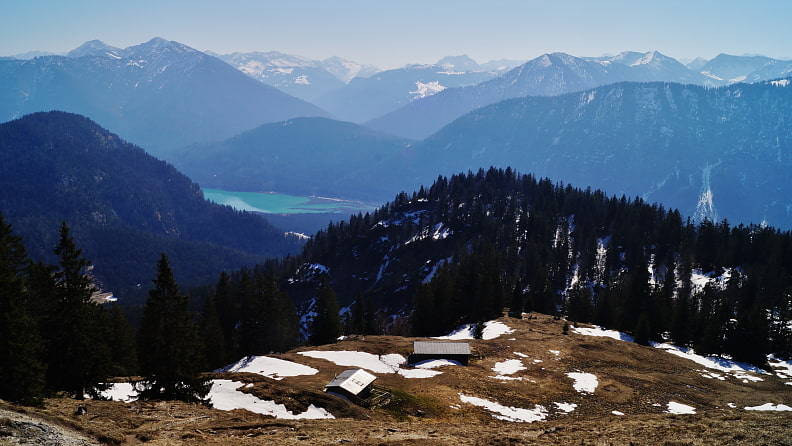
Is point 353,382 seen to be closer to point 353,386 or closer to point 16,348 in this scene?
point 353,386

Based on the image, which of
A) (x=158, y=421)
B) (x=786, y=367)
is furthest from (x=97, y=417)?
(x=786, y=367)

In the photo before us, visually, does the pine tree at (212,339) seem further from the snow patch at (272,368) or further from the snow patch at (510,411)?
the snow patch at (510,411)

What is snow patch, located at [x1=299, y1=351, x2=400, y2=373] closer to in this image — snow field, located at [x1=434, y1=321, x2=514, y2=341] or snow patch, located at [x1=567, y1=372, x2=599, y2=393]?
snow patch, located at [x1=567, y1=372, x2=599, y2=393]

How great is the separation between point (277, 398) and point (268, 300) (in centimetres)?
3769

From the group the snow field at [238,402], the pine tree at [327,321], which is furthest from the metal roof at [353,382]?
the pine tree at [327,321]

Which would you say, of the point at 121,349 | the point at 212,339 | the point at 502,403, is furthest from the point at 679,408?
the point at 121,349

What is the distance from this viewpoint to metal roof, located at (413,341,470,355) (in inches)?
2443

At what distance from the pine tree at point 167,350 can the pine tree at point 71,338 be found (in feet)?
11.3

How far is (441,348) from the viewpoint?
208 ft

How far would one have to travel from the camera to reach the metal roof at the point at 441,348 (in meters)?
62.1

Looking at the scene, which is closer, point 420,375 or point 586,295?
point 420,375

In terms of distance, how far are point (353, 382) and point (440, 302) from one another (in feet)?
184

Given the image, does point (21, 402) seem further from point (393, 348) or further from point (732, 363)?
point (732, 363)

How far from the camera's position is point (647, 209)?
19038 centimetres
